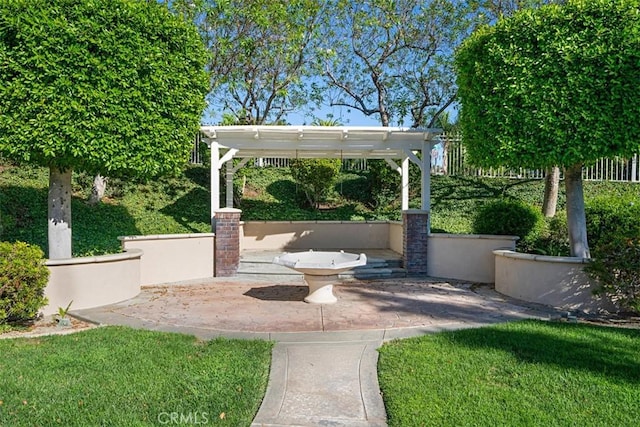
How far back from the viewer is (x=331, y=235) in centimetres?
1165

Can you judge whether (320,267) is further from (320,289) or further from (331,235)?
(331,235)

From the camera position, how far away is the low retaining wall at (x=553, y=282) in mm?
6035

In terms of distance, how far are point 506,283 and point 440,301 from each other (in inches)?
54.8

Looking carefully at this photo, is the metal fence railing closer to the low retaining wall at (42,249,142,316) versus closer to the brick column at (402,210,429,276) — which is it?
the brick column at (402,210,429,276)

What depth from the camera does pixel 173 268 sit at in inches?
322

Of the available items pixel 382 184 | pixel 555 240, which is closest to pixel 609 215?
pixel 555 240

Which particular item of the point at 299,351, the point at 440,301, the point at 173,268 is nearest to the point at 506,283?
the point at 440,301

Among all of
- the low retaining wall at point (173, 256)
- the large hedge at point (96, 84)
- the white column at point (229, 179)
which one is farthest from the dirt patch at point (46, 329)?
the white column at point (229, 179)

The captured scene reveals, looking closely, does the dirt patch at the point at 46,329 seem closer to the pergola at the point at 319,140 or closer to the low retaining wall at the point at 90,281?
the low retaining wall at the point at 90,281

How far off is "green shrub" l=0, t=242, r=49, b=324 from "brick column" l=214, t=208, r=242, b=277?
11.1 feet

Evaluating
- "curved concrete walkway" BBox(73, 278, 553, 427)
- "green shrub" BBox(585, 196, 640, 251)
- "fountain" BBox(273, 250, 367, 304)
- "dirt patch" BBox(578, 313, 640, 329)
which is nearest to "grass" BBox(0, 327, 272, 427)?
"curved concrete walkway" BBox(73, 278, 553, 427)

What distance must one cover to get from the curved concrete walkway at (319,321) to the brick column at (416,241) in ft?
1.77

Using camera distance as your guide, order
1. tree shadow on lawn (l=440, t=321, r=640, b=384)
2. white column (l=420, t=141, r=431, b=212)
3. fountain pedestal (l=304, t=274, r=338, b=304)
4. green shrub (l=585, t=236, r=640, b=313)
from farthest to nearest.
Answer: white column (l=420, t=141, r=431, b=212), fountain pedestal (l=304, t=274, r=338, b=304), green shrub (l=585, t=236, r=640, b=313), tree shadow on lawn (l=440, t=321, r=640, b=384)

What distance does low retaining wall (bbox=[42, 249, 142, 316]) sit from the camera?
5.83m
